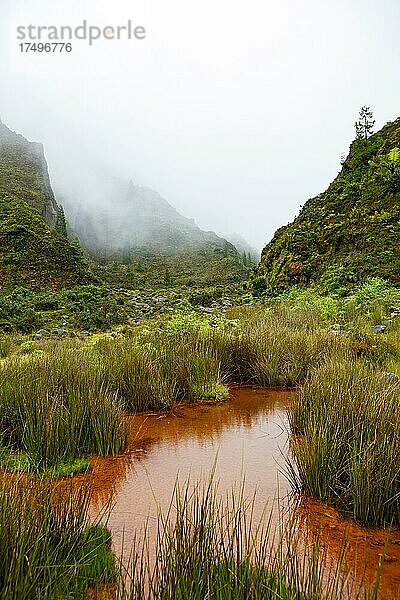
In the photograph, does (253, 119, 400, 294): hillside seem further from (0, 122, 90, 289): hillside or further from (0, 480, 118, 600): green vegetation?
(0, 480, 118, 600): green vegetation

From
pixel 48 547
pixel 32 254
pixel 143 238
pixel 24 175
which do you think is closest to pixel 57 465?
pixel 48 547

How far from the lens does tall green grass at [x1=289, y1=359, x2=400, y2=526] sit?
277 centimetres

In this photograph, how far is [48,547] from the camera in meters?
1.96

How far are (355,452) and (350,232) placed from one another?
16304mm

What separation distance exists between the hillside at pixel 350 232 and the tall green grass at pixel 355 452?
11.7 metres

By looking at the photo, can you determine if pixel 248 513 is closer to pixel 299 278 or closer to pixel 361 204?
pixel 299 278

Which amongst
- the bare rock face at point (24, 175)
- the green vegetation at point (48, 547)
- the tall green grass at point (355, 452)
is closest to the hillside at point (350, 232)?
the tall green grass at point (355, 452)

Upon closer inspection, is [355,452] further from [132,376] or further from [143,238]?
[143,238]

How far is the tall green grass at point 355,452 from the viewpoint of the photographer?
2771mm

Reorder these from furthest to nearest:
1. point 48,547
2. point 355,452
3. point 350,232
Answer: point 350,232
point 355,452
point 48,547

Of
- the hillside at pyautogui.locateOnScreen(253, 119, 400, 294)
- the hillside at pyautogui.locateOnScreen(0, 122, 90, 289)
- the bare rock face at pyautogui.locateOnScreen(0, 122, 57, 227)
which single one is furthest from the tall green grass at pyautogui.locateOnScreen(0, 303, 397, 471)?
the bare rock face at pyautogui.locateOnScreen(0, 122, 57, 227)

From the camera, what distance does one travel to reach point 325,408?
3.49m

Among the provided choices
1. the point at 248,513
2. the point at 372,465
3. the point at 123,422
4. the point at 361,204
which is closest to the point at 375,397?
the point at 372,465

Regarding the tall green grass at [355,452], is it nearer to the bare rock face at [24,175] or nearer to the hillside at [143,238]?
the bare rock face at [24,175]
